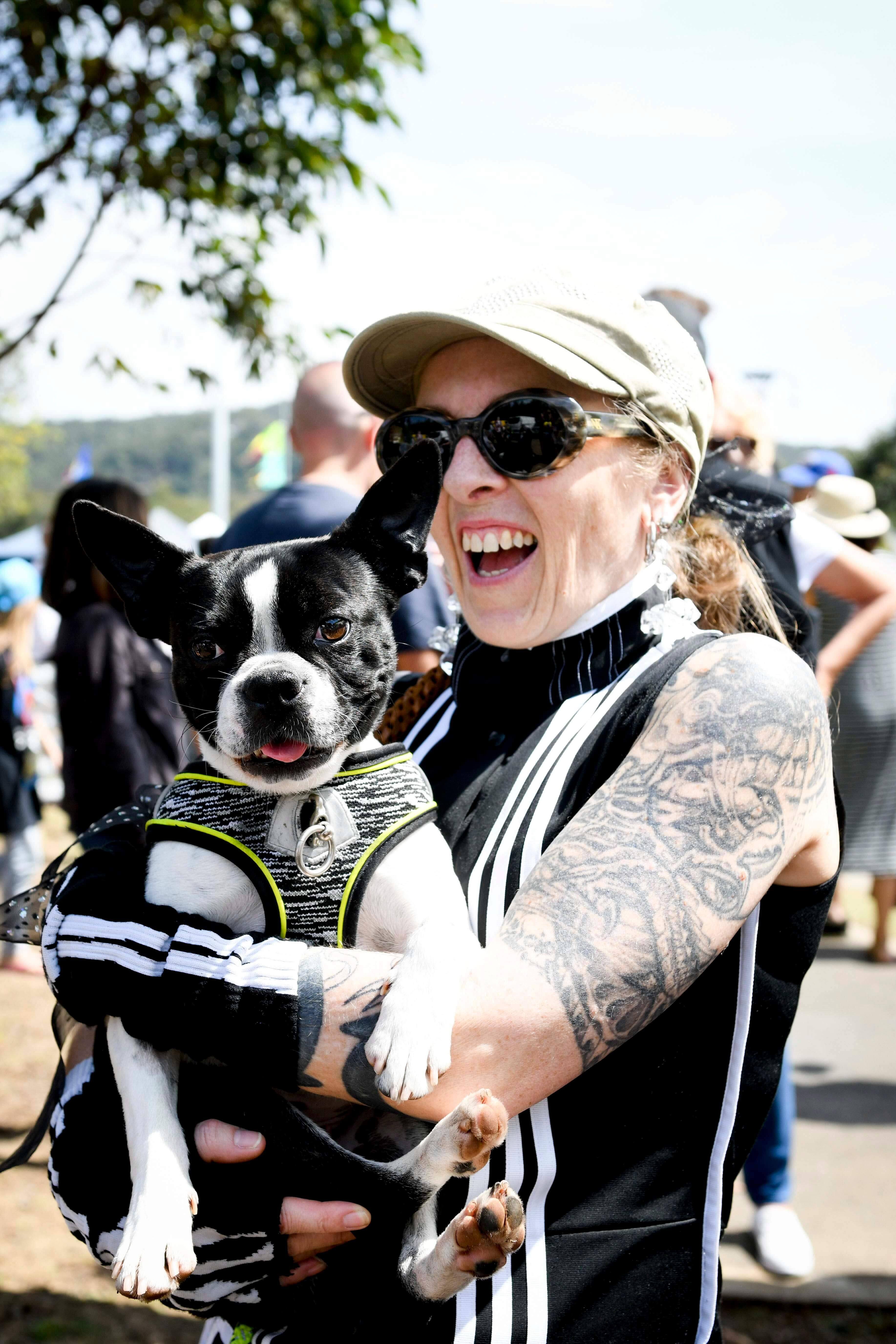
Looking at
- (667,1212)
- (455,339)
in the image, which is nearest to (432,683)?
(455,339)

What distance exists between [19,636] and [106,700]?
2.43 metres

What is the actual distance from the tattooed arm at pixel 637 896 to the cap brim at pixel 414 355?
0.55 metres

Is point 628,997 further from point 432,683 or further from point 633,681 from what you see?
point 432,683

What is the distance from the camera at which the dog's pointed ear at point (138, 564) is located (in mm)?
2107

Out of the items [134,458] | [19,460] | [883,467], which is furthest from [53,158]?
[134,458]

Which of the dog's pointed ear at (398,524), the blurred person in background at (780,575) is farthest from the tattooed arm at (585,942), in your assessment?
the blurred person in background at (780,575)

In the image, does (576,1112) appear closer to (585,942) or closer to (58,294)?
(585,942)

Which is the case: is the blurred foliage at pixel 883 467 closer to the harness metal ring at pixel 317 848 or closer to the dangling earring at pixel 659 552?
the dangling earring at pixel 659 552

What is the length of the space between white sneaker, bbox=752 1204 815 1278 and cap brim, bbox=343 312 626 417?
3311mm

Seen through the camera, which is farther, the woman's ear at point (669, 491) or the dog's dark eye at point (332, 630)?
the woman's ear at point (669, 491)

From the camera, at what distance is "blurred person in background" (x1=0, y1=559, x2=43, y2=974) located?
6.74 metres

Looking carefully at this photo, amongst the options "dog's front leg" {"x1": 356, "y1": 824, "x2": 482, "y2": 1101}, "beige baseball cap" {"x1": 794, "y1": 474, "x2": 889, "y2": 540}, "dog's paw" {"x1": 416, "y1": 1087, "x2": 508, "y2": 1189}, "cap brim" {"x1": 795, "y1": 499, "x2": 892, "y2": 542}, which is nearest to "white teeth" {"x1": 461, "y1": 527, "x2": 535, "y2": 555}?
"dog's front leg" {"x1": 356, "y1": 824, "x2": 482, "y2": 1101}

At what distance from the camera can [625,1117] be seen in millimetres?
1619

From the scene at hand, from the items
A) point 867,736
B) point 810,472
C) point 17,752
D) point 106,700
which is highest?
point 810,472
